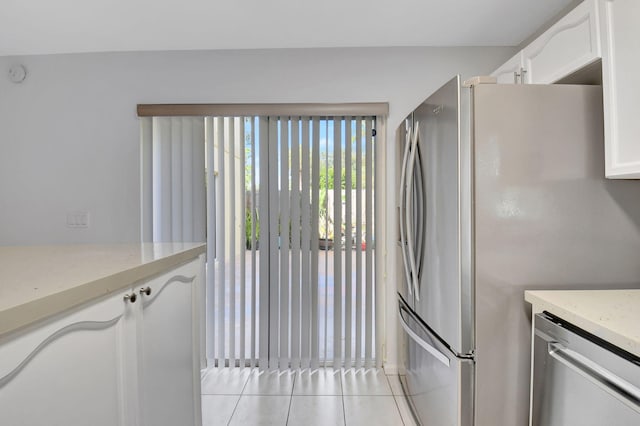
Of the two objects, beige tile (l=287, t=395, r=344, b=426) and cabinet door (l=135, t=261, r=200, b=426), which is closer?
cabinet door (l=135, t=261, r=200, b=426)

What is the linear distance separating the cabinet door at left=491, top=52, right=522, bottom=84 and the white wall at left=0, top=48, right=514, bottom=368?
37 centimetres

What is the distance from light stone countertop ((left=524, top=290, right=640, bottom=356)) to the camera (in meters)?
0.83

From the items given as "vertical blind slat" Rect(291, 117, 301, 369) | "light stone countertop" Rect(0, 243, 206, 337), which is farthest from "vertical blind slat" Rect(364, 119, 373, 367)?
"light stone countertop" Rect(0, 243, 206, 337)

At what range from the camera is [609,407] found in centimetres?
83

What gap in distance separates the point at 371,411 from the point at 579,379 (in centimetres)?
124

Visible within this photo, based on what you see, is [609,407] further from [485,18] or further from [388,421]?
[485,18]

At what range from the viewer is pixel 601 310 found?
1003 millimetres

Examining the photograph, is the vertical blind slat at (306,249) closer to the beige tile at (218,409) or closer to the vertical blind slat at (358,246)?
the vertical blind slat at (358,246)

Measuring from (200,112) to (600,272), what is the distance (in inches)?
95.3

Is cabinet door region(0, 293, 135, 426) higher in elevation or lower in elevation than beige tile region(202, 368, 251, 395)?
higher

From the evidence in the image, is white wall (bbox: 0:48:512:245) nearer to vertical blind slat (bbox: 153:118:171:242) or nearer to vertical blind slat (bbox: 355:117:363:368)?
vertical blind slat (bbox: 153:118:171:242)

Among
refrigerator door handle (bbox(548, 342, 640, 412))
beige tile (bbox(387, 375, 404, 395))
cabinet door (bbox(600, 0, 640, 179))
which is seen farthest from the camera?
beige tile (bbox(387, 375, 404, 395))

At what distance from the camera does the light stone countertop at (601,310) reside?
83 centimetres

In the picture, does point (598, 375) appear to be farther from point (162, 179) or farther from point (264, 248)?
point (162, 179)
